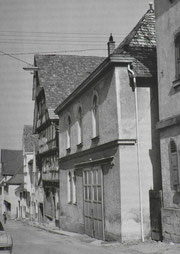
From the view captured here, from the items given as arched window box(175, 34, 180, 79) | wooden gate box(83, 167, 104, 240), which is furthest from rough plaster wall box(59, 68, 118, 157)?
arched window box(175, 34, 180, 79)

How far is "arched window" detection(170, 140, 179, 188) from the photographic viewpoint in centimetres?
1410

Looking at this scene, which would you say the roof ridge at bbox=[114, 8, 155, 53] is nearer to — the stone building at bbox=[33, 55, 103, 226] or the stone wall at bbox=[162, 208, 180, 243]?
the stone wall at bbox=[162, 208, 180, 243]

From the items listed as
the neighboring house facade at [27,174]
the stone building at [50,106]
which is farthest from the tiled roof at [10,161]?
the stone building at [50,106]

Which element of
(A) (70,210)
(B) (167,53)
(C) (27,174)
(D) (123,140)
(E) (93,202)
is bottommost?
(A) (70,210)

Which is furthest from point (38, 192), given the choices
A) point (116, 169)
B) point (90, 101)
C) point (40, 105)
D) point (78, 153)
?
point (116, 169)

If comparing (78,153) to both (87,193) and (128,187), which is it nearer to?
(87,193)

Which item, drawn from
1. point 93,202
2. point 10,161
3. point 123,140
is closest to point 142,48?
point 123,140

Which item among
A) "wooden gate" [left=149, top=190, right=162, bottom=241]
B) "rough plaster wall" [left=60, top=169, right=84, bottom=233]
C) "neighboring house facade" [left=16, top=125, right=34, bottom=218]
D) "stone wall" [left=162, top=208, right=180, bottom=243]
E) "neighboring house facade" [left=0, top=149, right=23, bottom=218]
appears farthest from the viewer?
"neighboring house facade" [left=0, top=149, right=23, bottom=218]

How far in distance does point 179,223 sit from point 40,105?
2291cm

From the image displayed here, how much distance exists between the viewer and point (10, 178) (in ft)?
205

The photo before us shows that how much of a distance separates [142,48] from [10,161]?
2169 inches

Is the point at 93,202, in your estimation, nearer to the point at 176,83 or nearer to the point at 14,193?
the point at 176,83

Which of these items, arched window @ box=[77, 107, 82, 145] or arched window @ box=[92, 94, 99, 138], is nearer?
arched window @ box=[92, 94, 99, 138]

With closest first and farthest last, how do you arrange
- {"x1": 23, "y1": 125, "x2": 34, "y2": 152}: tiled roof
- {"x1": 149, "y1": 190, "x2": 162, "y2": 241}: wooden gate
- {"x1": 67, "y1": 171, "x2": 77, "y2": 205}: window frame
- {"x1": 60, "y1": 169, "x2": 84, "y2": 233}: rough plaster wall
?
{"x1": 149, "y1": 190, "x2": 162, "y2": 241}: wooden gate
{"x1": 60, "y1": 169, "x2": 84, "y2": 233}: rough plaster wall
{"x1": 67, "y1": 171, "x2": 77, "y2": 205}: window frame
{"x1": 23, "y1": 125, "x2": 34, "y2": 152}: tiled roof
